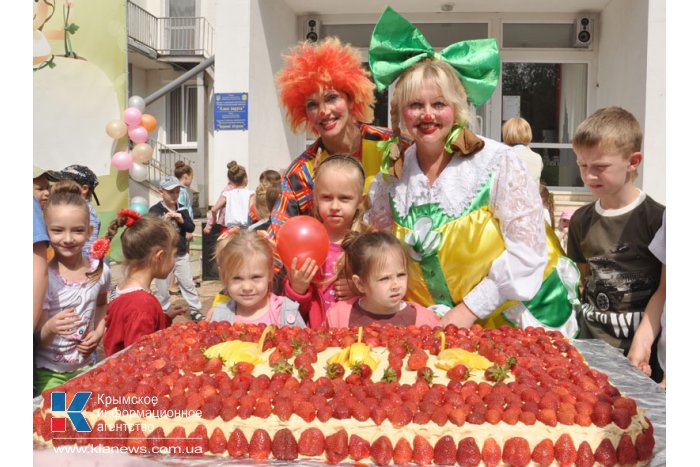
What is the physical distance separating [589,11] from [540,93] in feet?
5.23

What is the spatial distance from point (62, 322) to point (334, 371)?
1406mm

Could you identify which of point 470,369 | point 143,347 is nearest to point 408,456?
point 470,369

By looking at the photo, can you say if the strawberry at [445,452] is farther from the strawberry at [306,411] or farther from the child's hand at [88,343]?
the child's hand at [88,343]

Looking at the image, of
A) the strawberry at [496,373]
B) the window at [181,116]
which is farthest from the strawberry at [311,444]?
the window at [181,116]

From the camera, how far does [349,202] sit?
267 cm

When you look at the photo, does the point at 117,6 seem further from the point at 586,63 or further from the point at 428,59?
the point at 586,63

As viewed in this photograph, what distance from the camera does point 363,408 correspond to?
1.61m

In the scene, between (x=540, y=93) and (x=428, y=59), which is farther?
(x=540, y=93)

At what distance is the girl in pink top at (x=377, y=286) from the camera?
241 cm

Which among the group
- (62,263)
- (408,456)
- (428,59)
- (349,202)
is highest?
(428,59)

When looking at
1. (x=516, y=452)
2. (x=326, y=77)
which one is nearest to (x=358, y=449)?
(x=516, y=452)

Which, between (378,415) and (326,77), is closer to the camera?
(378,415)

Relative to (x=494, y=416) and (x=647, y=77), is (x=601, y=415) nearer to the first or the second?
(x=494, y=416)

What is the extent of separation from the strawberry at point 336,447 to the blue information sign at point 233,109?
7662mm
